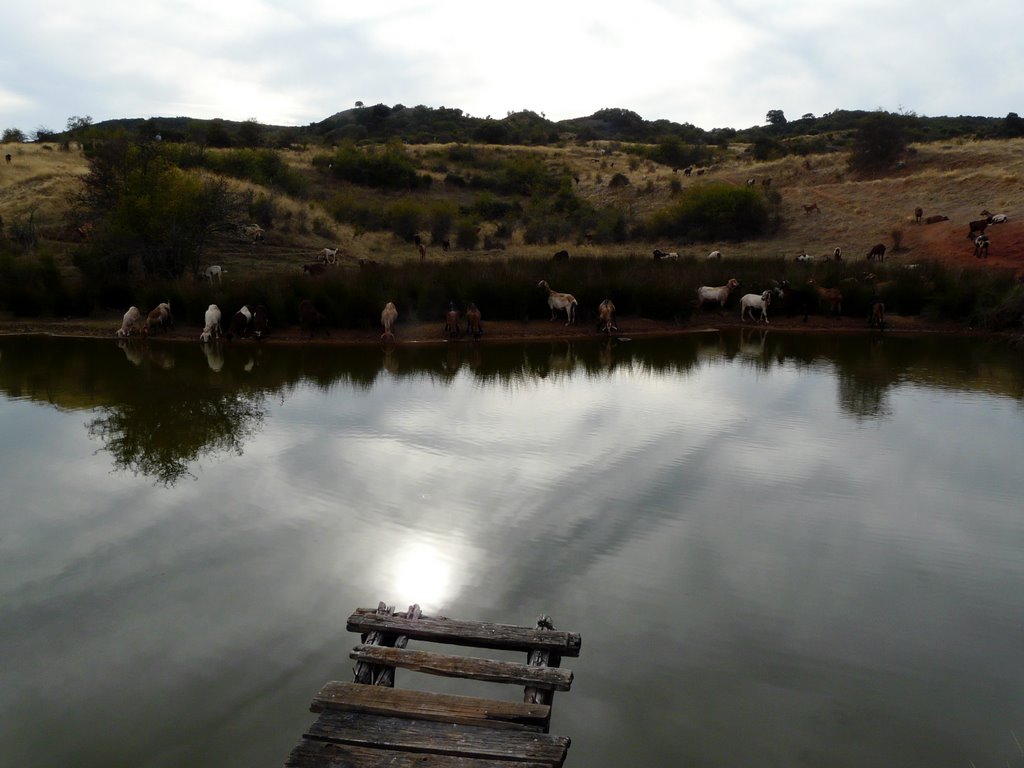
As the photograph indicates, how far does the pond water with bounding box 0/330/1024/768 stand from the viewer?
4703mm

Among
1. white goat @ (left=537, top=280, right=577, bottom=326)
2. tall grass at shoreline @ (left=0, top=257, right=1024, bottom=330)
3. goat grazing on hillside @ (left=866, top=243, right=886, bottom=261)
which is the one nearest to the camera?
tall grass at shoreline @ (left=0, top=257, right=1024, bottom=330)

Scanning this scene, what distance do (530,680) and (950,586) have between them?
12.2 ft

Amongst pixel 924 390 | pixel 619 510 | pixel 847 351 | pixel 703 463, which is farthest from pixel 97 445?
pixel 847 351

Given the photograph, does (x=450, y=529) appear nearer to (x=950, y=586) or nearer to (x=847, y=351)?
(x=950, y=586)

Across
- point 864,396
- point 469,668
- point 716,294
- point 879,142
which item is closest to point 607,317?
point 716,294

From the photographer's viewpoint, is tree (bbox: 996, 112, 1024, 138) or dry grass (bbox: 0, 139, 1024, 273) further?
tree (bbox: 996, 112, 1024, 138)

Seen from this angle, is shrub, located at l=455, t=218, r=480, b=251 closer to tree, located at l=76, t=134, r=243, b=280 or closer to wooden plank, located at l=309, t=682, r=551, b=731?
tree, located at l=76, t=134, r=243, b=280

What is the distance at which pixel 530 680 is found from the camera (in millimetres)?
4441

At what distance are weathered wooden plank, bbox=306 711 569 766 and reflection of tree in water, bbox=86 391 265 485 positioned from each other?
556 centimetres

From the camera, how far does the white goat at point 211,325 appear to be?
60.1 feet

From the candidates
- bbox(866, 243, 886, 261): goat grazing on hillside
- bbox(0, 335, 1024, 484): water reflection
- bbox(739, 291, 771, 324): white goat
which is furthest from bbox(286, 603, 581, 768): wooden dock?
bbox(866, 243, 886, 261): goat grazing on hillside

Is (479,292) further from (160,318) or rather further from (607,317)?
(160,318)

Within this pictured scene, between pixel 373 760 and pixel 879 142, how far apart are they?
134ft

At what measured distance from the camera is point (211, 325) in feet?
60.3
